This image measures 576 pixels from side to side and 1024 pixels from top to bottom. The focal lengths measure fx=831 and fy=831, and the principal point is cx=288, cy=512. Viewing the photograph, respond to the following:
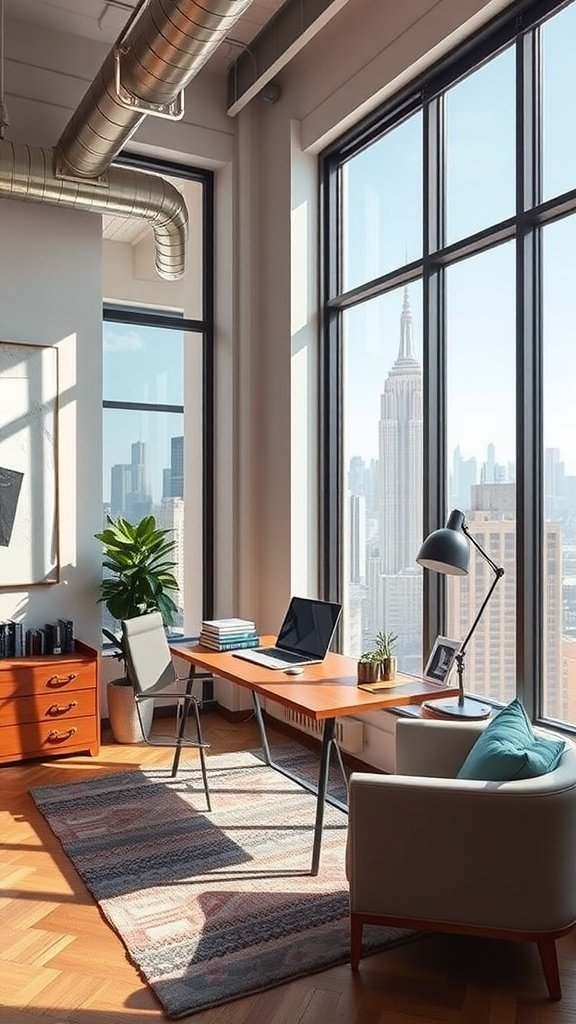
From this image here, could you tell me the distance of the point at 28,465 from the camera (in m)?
5.02

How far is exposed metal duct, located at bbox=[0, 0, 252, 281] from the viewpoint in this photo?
10.7 feet

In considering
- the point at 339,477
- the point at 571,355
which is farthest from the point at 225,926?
the point at 339,477

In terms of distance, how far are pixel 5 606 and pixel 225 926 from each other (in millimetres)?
2703

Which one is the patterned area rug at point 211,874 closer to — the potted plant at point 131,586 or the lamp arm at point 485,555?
the potted plant at point 131,586

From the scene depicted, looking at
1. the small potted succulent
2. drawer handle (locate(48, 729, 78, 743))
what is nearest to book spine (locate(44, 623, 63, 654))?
drawer handle (locate(48, 729, 78, 743))

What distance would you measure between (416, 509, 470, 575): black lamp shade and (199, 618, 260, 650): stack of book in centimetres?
124

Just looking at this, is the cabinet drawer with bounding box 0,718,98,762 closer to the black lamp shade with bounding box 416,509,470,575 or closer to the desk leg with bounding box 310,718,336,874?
the desk leg with bounding box 310,718,336,874

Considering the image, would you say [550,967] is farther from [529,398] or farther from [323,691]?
[529,398]

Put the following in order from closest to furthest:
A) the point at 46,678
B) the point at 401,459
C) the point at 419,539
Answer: the point at 419,539
the point at 401,459
the point at 46,678

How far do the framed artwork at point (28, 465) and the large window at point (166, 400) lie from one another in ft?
2.46

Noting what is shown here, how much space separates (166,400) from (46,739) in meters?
2.55


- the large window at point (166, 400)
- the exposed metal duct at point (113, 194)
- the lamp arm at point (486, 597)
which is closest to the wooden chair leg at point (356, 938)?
the lamp arm at point (486, 597)

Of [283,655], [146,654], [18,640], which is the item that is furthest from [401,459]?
[18,640]

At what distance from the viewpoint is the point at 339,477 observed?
520 cm
